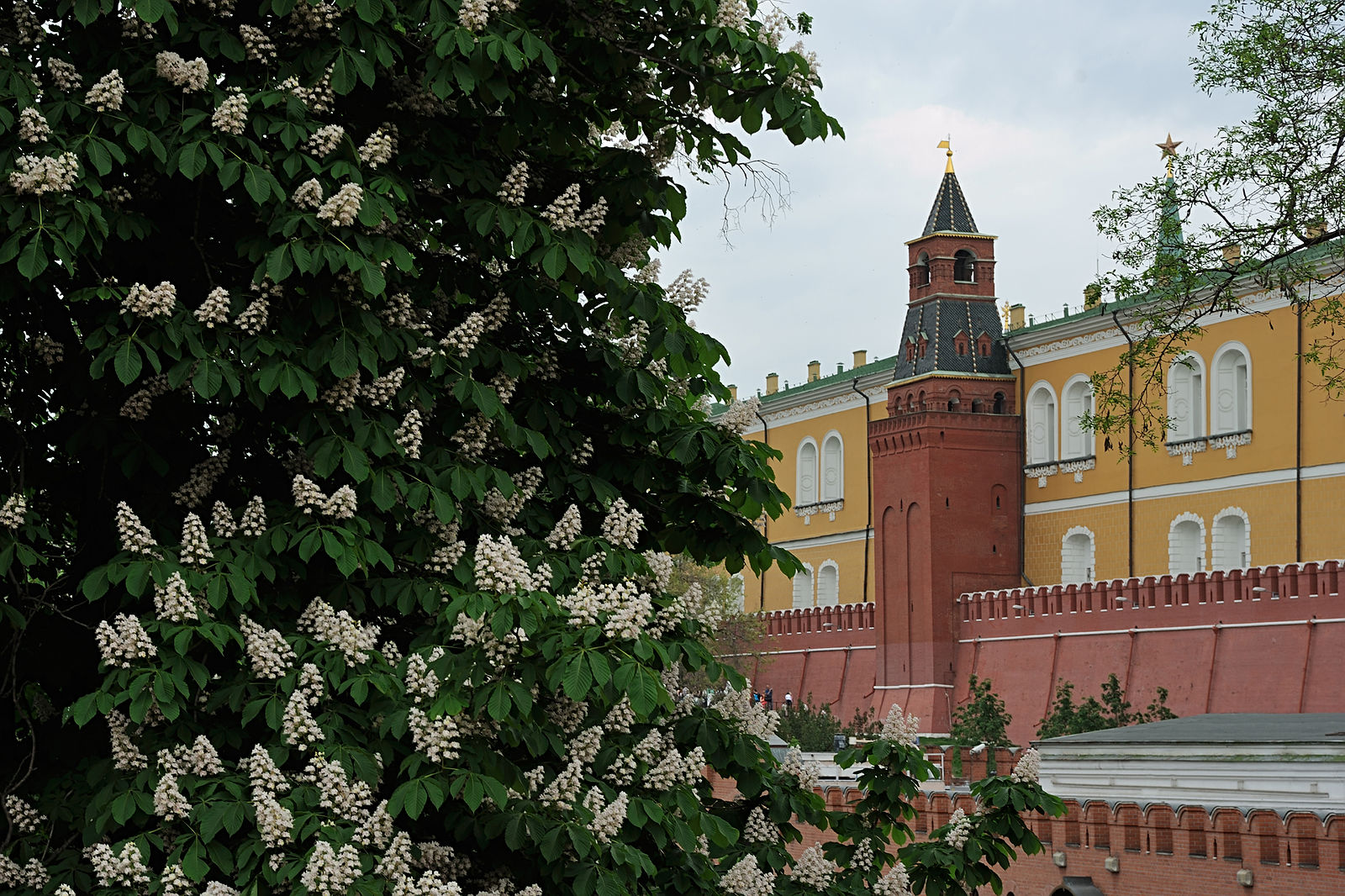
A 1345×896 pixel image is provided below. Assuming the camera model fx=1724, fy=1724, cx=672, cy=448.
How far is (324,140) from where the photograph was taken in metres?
6.02

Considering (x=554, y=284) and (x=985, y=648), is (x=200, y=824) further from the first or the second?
(x=985, y=648)

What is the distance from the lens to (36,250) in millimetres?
5547

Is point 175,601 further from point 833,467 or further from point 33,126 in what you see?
point 833,467

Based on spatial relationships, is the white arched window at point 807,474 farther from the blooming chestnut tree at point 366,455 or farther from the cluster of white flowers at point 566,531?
the cluster of white flowers at point 566,531

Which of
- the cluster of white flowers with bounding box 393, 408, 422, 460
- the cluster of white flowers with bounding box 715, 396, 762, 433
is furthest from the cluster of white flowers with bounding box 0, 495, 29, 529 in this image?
the cluster of white flowers with bounding box 715, 396, 762, 433

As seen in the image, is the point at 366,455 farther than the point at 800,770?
No

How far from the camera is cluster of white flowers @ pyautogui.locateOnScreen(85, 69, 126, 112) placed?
19.2ft

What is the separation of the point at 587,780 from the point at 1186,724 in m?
19.4

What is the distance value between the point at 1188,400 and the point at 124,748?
114 feet

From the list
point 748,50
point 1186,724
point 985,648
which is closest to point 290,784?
point 748,50

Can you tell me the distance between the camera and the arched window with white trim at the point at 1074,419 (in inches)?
1575

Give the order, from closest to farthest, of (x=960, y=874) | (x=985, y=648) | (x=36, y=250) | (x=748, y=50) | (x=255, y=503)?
(x=36, y=250) < (x=255, y=503) < (x=748, y=50) < (x=960, y=874) < (x=985, y=648)

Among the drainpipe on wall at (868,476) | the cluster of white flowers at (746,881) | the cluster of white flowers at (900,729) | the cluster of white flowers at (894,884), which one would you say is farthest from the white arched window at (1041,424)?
the cluster of white flowers at (746,881)

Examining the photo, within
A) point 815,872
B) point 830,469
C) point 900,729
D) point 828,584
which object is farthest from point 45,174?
point 830,469
